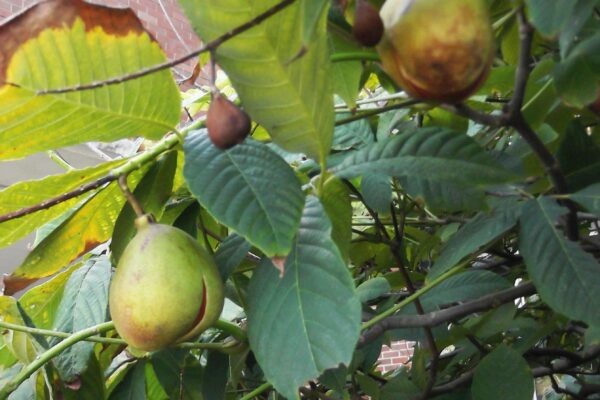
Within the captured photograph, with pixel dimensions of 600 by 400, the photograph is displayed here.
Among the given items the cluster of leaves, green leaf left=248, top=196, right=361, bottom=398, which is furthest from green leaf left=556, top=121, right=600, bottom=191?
green leaf left=248, top=196, right=361, bottom=398

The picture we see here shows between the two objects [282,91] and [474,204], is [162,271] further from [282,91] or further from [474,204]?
[474,204]

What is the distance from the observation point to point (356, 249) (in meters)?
1.14

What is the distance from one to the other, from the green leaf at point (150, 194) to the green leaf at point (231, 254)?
2.8 inches

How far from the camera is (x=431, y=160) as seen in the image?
532mm

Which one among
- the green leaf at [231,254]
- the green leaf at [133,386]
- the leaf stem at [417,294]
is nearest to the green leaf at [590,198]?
the leaf stem at [417,294]

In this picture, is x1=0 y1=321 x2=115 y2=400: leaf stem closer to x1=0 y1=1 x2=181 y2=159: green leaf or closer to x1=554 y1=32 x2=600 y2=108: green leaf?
x1=0 y1=1 x2=181 y2=159: green leaf

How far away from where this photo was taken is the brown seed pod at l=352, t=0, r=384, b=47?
365mm

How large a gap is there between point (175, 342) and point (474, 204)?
262 mm

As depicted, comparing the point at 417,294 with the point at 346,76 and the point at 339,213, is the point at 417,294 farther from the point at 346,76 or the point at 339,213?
the point at 346,76

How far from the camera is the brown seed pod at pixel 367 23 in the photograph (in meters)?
0.37

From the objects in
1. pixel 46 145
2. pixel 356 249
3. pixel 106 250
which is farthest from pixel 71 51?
pixel 356 249

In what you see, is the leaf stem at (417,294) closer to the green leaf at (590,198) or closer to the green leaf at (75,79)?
the green leaf at (590,198)

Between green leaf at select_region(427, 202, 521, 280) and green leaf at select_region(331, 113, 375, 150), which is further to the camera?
green leaf at select_region(331, 113, 375, 150)

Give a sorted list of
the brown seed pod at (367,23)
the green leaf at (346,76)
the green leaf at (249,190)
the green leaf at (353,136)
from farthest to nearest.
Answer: the green leaf at (353,136) → the green leaf at (346,76) → the green leaf at (249,190) → the brown seed pod at (367,23)
